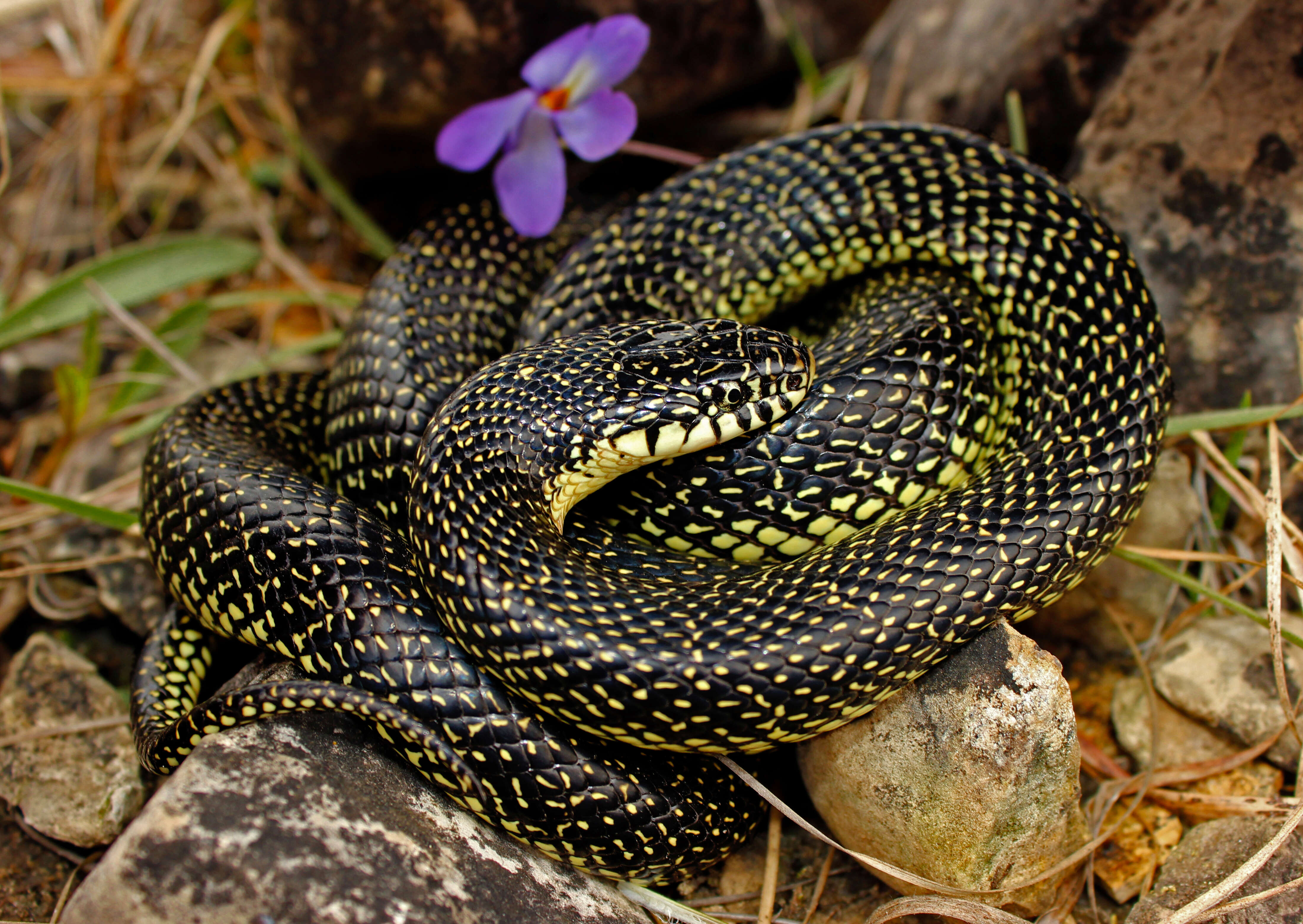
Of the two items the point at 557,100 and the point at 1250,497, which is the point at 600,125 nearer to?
the point at 557,100

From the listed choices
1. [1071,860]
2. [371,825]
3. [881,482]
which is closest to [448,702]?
[371,825]

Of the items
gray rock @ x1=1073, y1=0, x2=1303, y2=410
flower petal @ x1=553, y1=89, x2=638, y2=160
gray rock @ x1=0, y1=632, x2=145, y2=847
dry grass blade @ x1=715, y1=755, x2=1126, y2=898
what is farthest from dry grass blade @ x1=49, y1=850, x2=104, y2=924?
gray rock @ x1=1073, y1=0, x2=1303, y2=410

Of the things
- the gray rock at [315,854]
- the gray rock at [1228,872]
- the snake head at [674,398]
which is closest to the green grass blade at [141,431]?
the gray rock at [315,854]

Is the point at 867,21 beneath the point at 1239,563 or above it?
above

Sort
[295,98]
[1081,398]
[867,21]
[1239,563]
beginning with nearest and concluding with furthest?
[1081,398] → [1239,563] → [295,98] → [867,21]

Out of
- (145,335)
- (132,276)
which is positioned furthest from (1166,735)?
(132,276)

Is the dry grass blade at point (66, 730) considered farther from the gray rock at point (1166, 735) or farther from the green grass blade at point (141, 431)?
the gray rock at point (1166, 735)

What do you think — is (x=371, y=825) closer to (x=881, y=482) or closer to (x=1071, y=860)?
(x=881, y=482)
